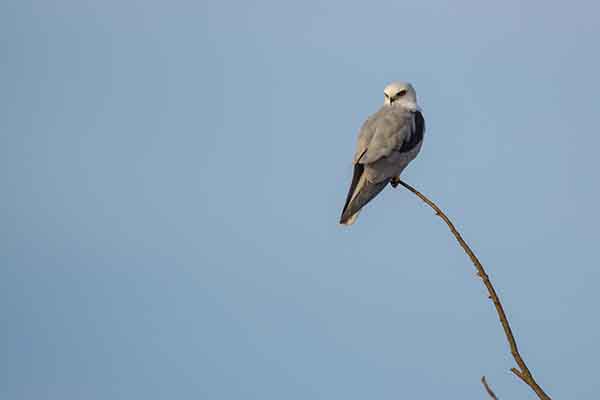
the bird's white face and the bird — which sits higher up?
the bird's white face

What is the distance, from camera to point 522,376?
10.0ft

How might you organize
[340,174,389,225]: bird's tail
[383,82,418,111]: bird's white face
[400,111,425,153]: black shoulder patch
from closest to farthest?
[340,174,389,225]: bird's tail
[400,111,425,153]: black shoulder patch
[383,82,418,111]: bird's white face

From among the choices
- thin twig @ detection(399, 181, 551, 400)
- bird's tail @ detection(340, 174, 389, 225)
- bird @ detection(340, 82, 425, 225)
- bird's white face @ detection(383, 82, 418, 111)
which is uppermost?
bird's white face @ detection(383, 82, 418, 111)

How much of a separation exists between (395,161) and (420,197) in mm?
4384

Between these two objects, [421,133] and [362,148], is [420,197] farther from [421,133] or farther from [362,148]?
[421,133]

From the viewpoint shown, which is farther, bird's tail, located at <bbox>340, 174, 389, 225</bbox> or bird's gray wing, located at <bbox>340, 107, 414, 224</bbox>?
bird's gray wing, located at <bbox>340, 107, 414, 224</bbox>

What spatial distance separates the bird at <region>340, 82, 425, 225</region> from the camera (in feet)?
29.1

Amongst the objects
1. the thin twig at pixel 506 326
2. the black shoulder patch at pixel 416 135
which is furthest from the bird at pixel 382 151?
the thin twig at pixel 506 326

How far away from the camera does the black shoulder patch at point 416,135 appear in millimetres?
9602

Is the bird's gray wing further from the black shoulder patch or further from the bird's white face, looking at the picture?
the bird's white face

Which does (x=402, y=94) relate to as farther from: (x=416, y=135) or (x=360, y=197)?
(x=360, y=197)

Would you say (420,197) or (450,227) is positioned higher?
(420,197)

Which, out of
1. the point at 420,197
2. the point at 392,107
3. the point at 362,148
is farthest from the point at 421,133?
the point at 420,197

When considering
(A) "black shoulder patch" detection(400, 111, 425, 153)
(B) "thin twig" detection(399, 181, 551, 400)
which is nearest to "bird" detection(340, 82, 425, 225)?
(A) "black shoulder patch" detection(400, 111, 425, 153)
